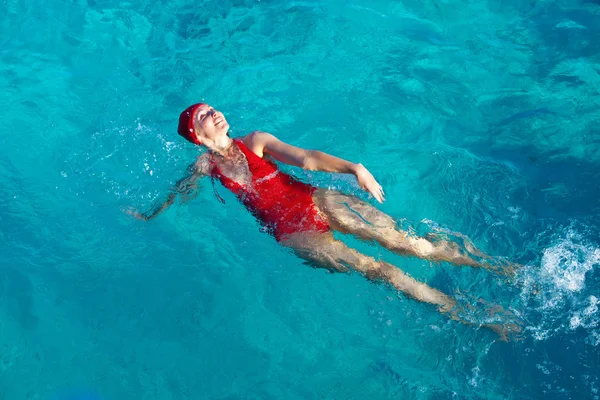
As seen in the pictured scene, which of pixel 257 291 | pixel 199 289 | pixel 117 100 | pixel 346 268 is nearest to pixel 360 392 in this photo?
pixel 346 268

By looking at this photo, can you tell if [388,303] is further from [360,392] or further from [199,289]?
[199,289]

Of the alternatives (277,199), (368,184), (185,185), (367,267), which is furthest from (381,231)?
(185,185)

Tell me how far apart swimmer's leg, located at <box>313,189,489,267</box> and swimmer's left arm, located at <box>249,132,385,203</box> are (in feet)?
1.29

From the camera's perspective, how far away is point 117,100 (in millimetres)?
6758

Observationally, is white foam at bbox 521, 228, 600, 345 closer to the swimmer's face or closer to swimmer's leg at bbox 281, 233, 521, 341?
swimmer's leg at bbox 281, 233, 521, 341

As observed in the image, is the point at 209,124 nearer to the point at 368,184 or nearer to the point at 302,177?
the point at 302,177

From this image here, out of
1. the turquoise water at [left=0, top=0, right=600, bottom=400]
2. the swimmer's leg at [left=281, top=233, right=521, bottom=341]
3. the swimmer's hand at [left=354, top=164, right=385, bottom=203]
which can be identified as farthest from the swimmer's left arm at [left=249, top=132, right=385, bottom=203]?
the turquoise water at [left=0, top=0, right=600, bottom=400]

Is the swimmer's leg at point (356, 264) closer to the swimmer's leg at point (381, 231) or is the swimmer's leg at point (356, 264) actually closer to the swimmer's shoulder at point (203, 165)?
the swimmer's leg at point (381, 231)

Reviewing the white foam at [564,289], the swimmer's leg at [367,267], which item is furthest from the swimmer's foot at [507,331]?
the white foam at [564,289]

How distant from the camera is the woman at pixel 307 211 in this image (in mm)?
4398

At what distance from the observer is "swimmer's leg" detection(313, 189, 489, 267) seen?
14.8ft

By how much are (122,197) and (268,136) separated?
1.94 metres

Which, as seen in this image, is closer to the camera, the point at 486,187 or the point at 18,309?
the point at 18,309

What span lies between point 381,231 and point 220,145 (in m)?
1.56
